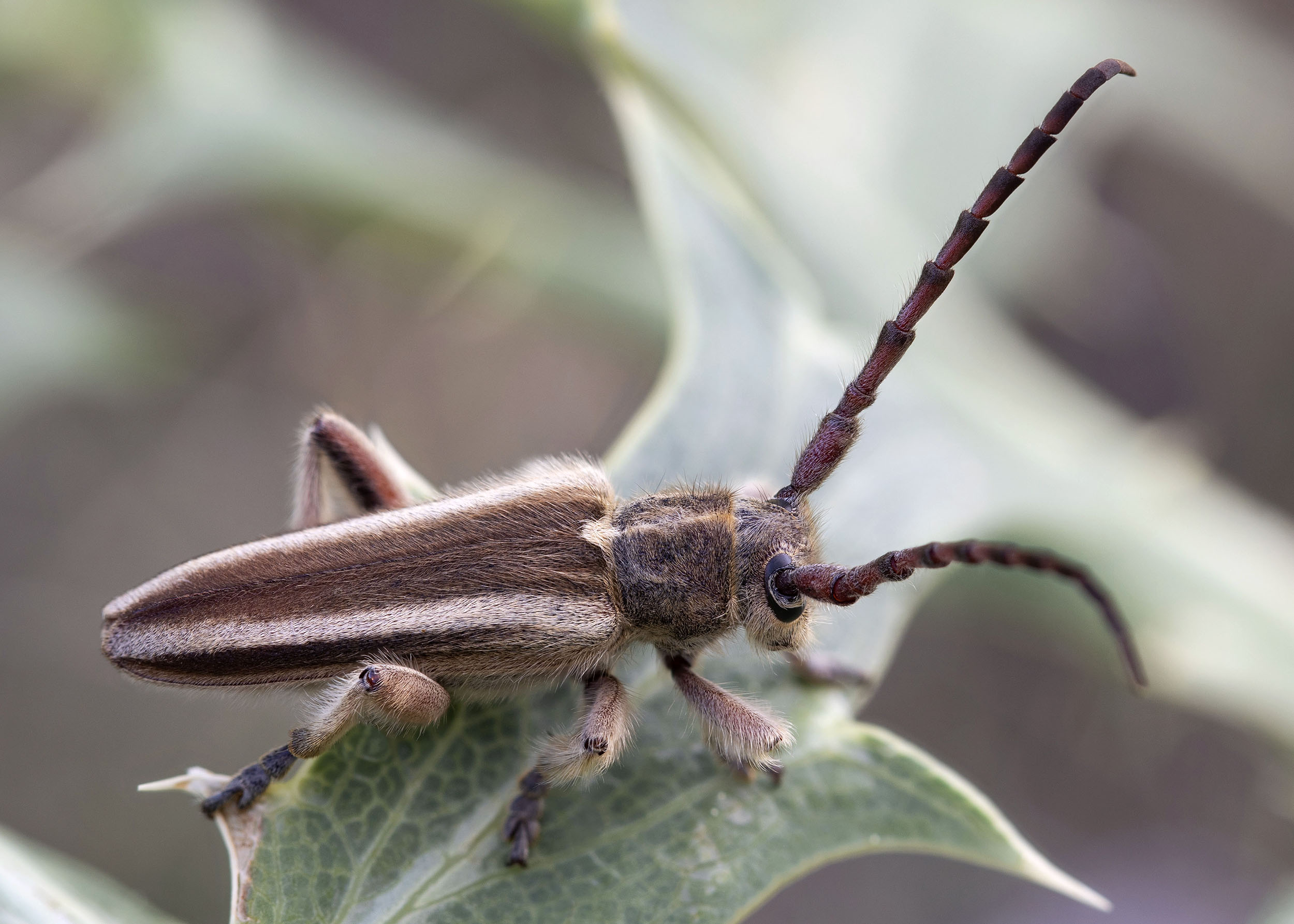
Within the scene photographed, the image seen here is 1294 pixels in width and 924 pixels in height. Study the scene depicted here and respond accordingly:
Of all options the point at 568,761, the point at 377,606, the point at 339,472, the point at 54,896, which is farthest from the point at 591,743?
the point at 339,472

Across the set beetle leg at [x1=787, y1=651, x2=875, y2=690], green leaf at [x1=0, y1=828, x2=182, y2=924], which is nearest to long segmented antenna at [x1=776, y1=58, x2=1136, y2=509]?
beetle leg at [x1=787, y1=651, x2=875, y2=690]

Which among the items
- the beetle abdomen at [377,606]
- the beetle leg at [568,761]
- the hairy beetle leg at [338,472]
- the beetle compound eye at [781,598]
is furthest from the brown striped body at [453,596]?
the hairy beetle leg at [338,472]

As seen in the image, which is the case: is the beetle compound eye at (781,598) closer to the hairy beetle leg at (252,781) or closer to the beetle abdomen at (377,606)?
the beetle abdomen at (377,606)

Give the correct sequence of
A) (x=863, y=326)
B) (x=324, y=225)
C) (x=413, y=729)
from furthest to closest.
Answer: (x=324, y=225)
(x=863, y=326)
(x=413, y=729)

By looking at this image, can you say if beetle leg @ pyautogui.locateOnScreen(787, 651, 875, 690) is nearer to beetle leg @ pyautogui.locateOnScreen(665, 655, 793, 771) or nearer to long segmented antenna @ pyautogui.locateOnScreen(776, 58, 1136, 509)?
beetle leg @ pyautogui.locateOnScreen(665, 655, 793, 771)

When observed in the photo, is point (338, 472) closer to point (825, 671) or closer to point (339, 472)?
point (339, 472)

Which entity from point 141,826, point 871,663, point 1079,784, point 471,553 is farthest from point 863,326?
point 141,826

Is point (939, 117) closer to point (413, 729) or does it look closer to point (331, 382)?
point (413, 729)
